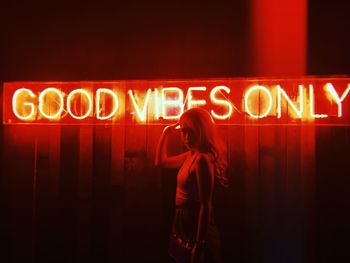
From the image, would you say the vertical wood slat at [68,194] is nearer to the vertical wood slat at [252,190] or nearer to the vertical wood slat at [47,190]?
the vertical wood slat at [47,190]

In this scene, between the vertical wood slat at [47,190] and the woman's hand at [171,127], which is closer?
the woman's hand at [171,127]

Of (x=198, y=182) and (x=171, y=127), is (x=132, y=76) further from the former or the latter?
(x=198, y=182)

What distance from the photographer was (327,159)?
3.97 meters

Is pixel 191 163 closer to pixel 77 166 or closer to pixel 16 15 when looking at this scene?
pixel 77 166

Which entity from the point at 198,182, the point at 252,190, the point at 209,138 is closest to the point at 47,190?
the point at 198,182

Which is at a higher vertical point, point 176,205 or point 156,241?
point 176,205

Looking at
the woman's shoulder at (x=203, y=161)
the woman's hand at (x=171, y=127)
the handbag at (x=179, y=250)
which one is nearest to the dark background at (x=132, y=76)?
the handbag at (x=179, y=250)

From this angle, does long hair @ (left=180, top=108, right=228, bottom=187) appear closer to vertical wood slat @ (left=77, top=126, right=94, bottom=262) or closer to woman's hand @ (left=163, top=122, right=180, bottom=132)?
woman's hand @ (left=163, top=122, right=180, bottom=132)

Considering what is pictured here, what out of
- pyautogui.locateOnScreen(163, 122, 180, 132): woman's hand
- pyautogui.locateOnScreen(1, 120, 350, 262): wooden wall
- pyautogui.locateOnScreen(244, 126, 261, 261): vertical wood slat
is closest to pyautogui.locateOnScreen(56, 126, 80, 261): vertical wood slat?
pyautogui.locateOnScreen(1, 120, 350, 262): wooden wall

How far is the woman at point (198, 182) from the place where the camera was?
13.2 feet

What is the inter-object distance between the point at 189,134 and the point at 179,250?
1.40 metres

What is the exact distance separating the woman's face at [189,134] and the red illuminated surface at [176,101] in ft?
0.47

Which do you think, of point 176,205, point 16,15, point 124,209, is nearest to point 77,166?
point 124,209

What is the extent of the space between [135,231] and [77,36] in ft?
8.59
